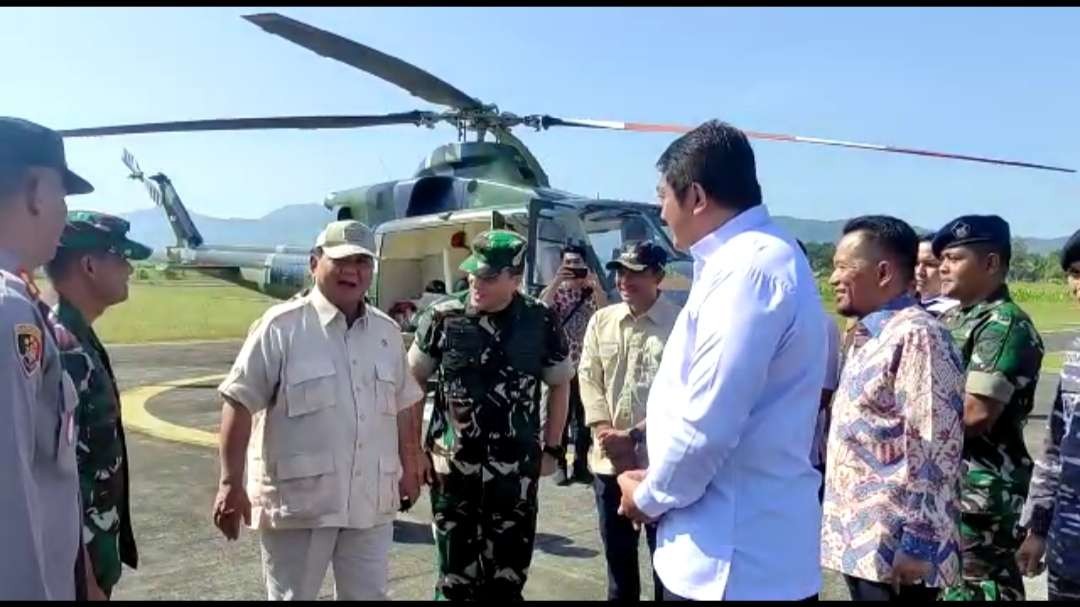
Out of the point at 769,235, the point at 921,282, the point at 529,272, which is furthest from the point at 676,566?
the point at 529,272

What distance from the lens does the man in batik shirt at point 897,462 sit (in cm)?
233

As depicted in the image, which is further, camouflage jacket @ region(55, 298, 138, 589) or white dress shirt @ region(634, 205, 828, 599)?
camouflage jacket @ region(55, 298, 138, 589)

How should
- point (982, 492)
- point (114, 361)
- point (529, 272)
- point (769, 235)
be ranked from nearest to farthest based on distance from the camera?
point (769, 235), point (982, 492), point (529, 272), point (114, 361)

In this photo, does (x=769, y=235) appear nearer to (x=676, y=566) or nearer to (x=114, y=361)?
(x=676, y=566)

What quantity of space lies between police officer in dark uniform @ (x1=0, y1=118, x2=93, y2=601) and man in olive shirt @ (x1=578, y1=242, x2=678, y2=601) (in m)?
2.27

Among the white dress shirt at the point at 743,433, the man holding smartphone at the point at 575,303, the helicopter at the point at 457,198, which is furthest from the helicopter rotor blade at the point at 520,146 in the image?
the white dress shirt at the point at 743,433

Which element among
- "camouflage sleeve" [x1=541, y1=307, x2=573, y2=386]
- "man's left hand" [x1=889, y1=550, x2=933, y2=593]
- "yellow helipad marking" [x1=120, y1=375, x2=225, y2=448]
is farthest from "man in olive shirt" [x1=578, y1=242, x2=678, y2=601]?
"yellow helipad marking" [x1=120, y1=375, x2=225, y2=448]

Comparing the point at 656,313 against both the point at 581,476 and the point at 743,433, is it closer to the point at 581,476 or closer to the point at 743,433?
the point at 743,433

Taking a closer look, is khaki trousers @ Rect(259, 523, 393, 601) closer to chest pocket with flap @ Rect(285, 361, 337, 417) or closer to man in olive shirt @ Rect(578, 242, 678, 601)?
chest pocket with flap @ Rect(285, 361, 337, 417)

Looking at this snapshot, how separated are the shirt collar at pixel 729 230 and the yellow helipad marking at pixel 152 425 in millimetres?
7233

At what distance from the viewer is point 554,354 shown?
3.85 m

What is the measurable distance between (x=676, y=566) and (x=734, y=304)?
57 cm

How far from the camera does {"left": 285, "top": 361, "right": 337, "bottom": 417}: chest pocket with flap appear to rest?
3.18 meters

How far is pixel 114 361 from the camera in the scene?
15.9m
